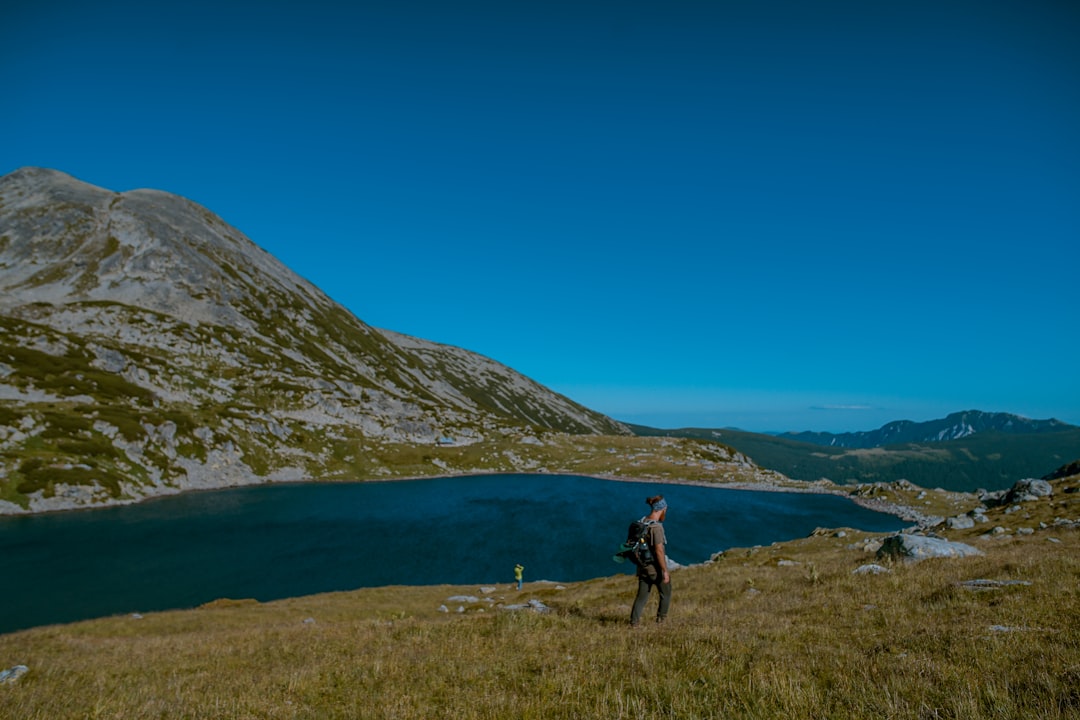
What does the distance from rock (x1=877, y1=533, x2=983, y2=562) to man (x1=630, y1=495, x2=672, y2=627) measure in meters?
14.8

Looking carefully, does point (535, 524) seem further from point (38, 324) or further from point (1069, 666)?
point (38, 324)

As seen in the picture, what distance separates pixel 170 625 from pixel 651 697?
42.7 metres

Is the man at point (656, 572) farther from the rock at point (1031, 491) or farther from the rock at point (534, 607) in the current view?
the rock at point (1031, 491)

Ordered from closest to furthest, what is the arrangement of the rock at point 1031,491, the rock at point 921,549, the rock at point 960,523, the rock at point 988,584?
1. the rock at point 988,584
2. the rock at point 921,549
3. the rock at point 960,523
4. the rock at point 1031,491

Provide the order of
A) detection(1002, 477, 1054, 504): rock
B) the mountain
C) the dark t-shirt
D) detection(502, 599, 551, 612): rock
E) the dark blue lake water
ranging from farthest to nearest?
the mountain → the dark blue lake water → detection(1002, 477, 1054, 504): rock → detection(502, 599, 551, 612): rock → the dark t-shirt

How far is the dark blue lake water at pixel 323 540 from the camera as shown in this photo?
188 ft

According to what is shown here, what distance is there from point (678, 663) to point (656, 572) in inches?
228

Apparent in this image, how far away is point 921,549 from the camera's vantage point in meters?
23.4

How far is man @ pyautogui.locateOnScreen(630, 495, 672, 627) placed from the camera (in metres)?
15.3

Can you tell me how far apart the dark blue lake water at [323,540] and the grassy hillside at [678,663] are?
45.1m

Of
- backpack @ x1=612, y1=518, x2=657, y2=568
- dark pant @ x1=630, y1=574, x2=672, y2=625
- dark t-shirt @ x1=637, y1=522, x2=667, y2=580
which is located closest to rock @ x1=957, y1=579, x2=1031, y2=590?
dark pant @ x1=630, y1=574, x2=672, y2=625

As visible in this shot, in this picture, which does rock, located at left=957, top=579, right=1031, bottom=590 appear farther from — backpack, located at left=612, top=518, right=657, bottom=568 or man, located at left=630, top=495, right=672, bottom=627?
backpack, located at left=612, top=518, right=657, bottom=568

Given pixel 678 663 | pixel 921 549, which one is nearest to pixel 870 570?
pixel 921 549

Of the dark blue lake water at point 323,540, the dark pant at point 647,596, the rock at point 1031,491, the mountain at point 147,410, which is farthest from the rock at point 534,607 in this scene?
the mountain at point 147,410
